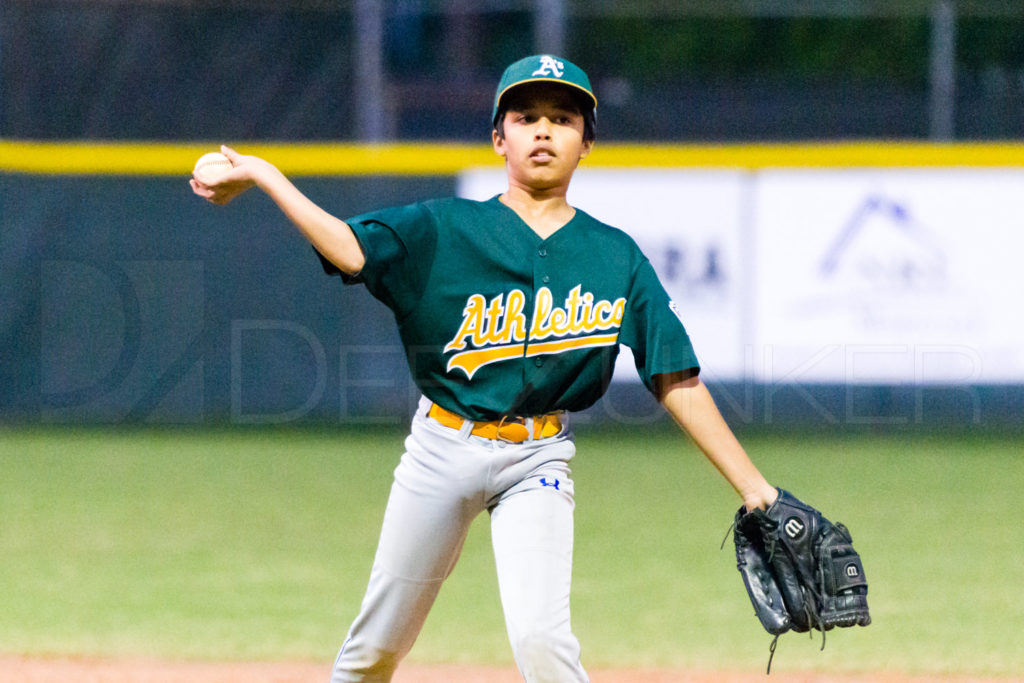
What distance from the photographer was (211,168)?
2695 mm

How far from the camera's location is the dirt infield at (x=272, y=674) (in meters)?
4.12

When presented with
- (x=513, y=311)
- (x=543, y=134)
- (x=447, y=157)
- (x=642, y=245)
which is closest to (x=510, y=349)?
(x=513, y=311)

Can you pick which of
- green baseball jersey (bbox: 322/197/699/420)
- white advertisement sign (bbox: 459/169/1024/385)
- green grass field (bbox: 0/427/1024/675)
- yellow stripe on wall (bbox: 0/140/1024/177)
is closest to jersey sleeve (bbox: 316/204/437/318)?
green baseball jersey (bbox: 322/197/699/420)

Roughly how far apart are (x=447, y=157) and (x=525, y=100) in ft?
21.0

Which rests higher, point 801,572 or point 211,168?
point 211,168

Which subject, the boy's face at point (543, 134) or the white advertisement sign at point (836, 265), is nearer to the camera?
the boy's face at point (543, 134)

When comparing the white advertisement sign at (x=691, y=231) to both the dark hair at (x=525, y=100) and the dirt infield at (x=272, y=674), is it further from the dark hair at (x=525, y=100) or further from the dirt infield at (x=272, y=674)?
the dark hair at (x=525, y=100)

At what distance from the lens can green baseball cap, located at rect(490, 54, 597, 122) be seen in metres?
2.92

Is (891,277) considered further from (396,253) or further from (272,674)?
(396,253)

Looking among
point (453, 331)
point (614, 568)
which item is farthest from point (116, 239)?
point (453, 331)

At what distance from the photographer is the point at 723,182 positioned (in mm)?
9172

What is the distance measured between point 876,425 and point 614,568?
13.2ft

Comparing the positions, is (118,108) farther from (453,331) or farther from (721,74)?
(453,331)

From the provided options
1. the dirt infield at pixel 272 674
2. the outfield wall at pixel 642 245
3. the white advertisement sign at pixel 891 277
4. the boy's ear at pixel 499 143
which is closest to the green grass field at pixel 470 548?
the dirt infield at pixel 272 674
